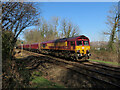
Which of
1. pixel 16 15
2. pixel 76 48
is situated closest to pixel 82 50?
pixel 76 48

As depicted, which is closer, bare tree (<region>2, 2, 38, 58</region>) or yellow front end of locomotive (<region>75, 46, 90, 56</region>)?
bare tree (<region>2, 2, 38, 58</region>)

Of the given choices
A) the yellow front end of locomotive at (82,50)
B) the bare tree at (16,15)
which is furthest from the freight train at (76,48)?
the bare tree at (16,15)

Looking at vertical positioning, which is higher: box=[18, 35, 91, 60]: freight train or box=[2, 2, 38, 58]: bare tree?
box=[2, 2, 38, 58]: bare tree

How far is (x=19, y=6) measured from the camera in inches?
278

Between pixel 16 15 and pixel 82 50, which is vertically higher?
pixel 16 15

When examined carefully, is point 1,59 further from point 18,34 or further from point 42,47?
point 42,47

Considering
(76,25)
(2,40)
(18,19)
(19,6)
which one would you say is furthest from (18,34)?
(76,25)

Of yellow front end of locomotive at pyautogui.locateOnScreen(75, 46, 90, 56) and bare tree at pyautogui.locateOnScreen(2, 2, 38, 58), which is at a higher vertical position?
bare tree at pyautogui.locateOnScreen(2, 2, 38, 58)

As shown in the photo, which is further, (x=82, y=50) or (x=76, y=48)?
(x=82, y=50)

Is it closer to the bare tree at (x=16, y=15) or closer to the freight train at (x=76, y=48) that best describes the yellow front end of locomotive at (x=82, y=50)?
the freight train at (x=76, y=48)

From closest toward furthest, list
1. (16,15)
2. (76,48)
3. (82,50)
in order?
(16,15) → (76,48) → (82,50)

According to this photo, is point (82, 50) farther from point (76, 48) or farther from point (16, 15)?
point (16, 15)

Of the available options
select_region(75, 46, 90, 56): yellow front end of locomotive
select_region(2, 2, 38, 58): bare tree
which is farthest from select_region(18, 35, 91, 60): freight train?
select_region(2, 2, 38, 58): bare tree

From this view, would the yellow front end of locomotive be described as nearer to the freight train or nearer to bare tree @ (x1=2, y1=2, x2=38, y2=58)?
the freight train
